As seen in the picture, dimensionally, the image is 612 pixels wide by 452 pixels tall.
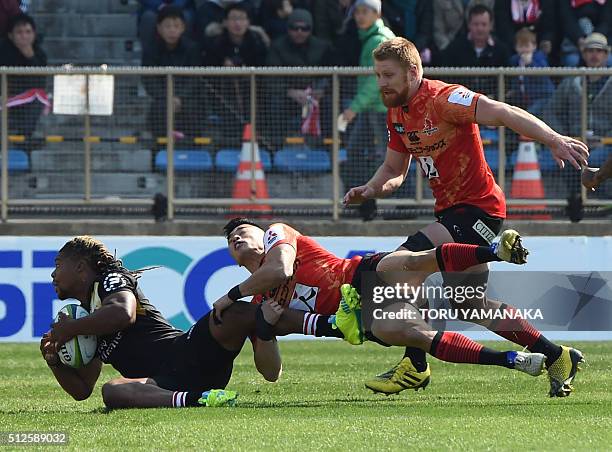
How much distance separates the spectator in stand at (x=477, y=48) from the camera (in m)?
16.1

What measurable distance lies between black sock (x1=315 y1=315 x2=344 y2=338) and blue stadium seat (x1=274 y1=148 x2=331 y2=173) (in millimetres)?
6020

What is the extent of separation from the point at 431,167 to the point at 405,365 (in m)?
1.36

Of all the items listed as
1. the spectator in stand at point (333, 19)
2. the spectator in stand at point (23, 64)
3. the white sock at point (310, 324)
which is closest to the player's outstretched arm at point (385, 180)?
the white sock at point (310, 324)

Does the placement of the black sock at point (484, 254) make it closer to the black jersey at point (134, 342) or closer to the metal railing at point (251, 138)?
the black jersey at point (134, 342)

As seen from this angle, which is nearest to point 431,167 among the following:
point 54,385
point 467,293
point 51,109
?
point 467,293

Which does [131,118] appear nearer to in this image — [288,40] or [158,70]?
[158,70]

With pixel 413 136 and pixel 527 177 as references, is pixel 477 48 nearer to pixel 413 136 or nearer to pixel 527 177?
pixel 527 177

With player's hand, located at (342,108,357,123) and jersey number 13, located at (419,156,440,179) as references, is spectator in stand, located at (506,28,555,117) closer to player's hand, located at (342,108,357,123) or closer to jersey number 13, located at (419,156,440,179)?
Result: player's hand, located at (342,108,357,123)

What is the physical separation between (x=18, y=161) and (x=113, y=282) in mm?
6524

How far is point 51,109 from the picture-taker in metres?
14.9

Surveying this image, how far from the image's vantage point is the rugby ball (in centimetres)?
879

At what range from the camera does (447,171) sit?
9.43 m

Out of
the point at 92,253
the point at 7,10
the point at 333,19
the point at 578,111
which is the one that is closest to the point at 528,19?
the point at 333,19

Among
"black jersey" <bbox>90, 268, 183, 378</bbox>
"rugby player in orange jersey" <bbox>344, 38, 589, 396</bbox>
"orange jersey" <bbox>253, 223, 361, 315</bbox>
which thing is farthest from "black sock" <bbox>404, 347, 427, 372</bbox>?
"black jersey" <bbox>90, 268, 183, 378</bbox>
